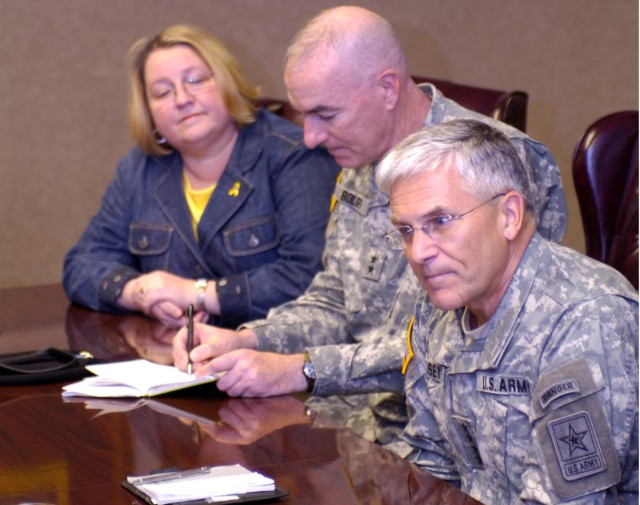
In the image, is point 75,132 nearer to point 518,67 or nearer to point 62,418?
point 518,67

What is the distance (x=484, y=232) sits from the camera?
76.3 inches

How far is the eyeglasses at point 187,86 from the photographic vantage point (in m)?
3.41

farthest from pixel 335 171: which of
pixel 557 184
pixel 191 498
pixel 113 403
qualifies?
pixel 191 498

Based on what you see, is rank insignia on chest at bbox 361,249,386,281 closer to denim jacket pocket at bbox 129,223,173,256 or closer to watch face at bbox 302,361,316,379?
watch face at bbox 302,361,316,379

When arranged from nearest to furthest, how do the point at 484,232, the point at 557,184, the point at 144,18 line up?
the point at 484,232
the point at 557,184
the point at 144,18

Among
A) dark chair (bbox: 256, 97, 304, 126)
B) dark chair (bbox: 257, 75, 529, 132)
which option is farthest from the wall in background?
dark chair (bbox: 257, 75, 529, 132)

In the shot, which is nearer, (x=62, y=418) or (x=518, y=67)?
(x=62, y=418)

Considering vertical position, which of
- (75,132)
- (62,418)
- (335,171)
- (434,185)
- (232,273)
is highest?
(75,132)

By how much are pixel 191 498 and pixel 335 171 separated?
1790 mm

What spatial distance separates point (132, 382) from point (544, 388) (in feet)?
3.12

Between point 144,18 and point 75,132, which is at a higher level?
point 144,18

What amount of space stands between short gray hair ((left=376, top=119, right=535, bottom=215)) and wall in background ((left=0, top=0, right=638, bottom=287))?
3.09 meters

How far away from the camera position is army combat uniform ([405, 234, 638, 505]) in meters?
1.77

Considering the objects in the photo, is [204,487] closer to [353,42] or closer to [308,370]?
[308,370]
